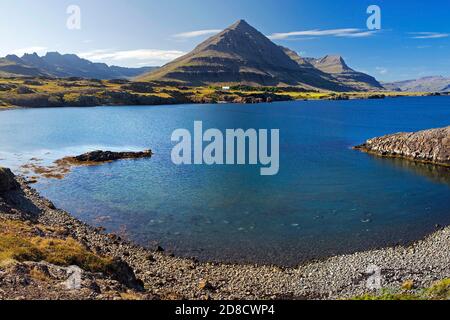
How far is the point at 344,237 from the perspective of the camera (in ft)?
168

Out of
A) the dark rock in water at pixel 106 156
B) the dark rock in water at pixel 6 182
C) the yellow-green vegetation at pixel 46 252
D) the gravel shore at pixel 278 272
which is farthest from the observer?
the dark rock in water at pixel 106 156

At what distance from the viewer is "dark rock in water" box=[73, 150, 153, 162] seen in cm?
10175

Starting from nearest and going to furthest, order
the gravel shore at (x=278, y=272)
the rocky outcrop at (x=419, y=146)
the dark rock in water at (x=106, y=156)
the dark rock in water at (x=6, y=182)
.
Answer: the gravel shore at (x=278, y=272)
the dark rock in water at (x=6, y=182)
the rocky outcrop at (x=419, y=146)
the dark rock in water at (x=106, y=156)

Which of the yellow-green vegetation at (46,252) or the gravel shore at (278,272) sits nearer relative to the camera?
the yellow-green vegetation at (46,252)

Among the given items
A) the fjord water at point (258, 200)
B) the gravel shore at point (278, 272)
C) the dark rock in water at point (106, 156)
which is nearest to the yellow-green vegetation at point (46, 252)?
the gravel shore at point (278, 272)

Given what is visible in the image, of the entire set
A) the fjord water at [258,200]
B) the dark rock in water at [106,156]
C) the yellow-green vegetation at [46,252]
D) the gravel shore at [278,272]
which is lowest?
the gravel shore at [278,272]

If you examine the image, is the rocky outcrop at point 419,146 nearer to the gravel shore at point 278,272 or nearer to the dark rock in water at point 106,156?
the gravel shore at point 278,272

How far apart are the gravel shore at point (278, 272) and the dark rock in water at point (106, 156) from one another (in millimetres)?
51267

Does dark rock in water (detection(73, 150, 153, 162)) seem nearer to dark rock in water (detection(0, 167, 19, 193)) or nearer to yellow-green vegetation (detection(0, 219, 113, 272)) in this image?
dark rock in water (detection(0, 167, 19, 193))

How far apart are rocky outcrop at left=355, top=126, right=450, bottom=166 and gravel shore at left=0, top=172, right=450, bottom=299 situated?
5489 centimetres

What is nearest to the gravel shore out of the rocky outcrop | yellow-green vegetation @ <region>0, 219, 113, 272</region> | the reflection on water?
yellow-green vegetation @ <region>0, 219, 113, 272</region>

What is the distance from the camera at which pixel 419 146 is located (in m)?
105

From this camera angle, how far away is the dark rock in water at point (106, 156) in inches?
4006

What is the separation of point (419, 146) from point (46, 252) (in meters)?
97.7
